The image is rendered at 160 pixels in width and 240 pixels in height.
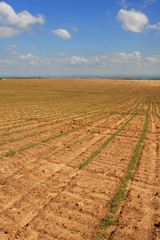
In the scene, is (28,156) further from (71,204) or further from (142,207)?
(142,207)

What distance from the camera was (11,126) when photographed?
13422mm

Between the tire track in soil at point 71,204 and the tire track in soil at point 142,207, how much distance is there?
531 millimetres

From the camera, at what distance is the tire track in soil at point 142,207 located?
13.4 ft

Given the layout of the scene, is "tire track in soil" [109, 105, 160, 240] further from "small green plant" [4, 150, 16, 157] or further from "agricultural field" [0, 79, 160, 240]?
"small green plant" [4, 150, 16, 157]

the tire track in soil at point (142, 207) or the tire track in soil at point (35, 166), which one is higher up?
the tire track in soil at point (35, 166)

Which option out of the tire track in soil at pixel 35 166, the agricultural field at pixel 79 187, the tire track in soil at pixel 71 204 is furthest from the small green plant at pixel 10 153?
the tire track in soil at pixel 71 204

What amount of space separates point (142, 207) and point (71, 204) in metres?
1.90

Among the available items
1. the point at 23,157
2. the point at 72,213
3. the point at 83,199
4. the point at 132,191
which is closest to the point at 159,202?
the point at 132,191

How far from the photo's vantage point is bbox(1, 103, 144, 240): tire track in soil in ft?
13.4

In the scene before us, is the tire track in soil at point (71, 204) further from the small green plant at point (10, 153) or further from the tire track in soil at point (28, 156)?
the small green plant at point (10, 153)

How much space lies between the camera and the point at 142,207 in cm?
492

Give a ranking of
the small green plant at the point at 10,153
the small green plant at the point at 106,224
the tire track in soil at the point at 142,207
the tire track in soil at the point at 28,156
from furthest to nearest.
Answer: the small green plant at the point at 10,153, the tire track in soil at the point at 28,156, the tire track in soil at the point at 142,207, the small green plant at the point at 106,224

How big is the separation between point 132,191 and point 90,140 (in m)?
5.08

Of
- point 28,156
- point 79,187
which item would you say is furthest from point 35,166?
point 79,187
